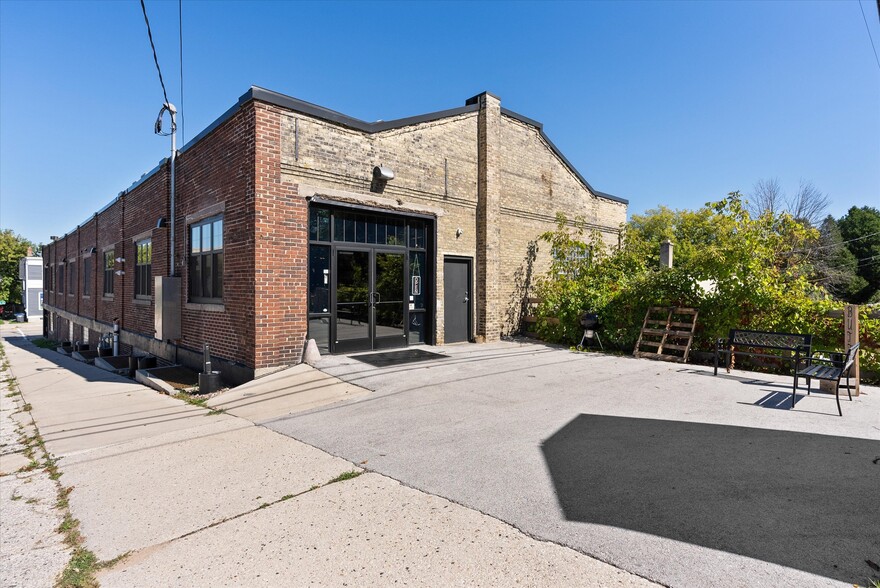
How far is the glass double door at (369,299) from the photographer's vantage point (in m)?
9.01

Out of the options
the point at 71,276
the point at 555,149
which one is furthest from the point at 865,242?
the point at 71,276

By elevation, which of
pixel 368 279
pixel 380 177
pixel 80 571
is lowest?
pixel 80 571

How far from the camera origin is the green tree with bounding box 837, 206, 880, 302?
38188 millimetres

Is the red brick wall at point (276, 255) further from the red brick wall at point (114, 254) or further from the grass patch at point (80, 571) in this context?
the red brick wall at point (114, 254)

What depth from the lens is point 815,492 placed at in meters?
3.29

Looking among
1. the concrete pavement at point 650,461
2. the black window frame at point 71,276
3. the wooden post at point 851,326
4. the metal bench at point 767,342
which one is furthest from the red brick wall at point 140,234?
the wooden post at point 851,326

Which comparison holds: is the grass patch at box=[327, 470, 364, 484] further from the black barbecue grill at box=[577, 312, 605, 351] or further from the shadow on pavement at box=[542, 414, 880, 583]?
the black barbecue grill at box=[577, 312, 605, 351]

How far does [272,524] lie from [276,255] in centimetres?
558

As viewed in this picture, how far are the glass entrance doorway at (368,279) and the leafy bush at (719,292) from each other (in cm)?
385

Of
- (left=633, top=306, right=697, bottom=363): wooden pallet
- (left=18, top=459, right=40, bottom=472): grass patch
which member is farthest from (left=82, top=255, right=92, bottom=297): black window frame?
(left=633, top=306, right=697, bottom=363): wooden pallet

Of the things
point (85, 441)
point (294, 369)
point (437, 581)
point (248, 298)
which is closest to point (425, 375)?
point (294, 369)

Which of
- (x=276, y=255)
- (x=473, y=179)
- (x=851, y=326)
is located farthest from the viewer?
(x=473, y=179)

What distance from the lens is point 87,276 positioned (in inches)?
816

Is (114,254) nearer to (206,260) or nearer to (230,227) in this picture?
(206,260)
